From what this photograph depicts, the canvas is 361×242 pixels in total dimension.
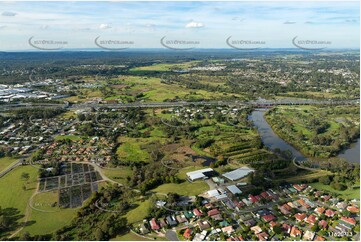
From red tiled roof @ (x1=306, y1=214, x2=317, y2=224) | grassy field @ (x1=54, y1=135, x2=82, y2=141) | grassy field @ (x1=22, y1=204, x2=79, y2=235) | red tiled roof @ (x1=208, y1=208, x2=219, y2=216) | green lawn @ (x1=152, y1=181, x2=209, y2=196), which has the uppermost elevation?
grassy field @ (x1=54, y1=135, x2=82, y2=141)

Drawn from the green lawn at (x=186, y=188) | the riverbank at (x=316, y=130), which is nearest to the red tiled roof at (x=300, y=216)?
the green lawn at (x=186, y=188)

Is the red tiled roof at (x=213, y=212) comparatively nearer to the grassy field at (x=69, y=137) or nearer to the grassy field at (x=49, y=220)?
the grassy field at (x=49, y=220)

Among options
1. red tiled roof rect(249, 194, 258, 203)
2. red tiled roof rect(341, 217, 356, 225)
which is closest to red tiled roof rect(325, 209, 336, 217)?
red tiled roof rect(341, 217, 356, 225)

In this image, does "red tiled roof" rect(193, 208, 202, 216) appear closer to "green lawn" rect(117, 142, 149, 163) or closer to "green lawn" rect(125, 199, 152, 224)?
"green lawn" rect(125, 199, 152, 224)

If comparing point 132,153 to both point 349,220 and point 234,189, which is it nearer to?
point 234,189

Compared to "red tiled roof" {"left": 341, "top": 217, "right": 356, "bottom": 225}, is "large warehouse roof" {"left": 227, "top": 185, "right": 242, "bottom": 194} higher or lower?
higher

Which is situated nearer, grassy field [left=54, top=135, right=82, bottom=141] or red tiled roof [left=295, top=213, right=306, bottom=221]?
red tiled roof [left=295, top=213, right=306, bottom=221]

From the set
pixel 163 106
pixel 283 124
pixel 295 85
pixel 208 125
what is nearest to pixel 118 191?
pixel 208 125
